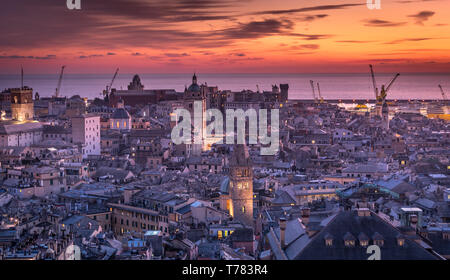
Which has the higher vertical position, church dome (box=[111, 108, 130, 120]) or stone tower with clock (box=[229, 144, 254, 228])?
church dome (box=[111, 108, 130, 120])

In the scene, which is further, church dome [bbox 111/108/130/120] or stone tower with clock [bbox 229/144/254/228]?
church dome [bbox 111/108/130/120]

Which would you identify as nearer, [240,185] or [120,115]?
[240,185]

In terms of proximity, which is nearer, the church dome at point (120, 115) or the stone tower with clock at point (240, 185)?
the stone tower with clock at point (240, 185)

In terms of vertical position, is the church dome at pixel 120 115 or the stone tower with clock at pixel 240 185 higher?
the church dome at pixel 120 115

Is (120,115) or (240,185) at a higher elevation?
(120,115)

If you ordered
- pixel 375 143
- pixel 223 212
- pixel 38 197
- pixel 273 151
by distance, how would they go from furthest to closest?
pixel 375 143, pixel 273 151, pixel 38 197, pixel 223 212
